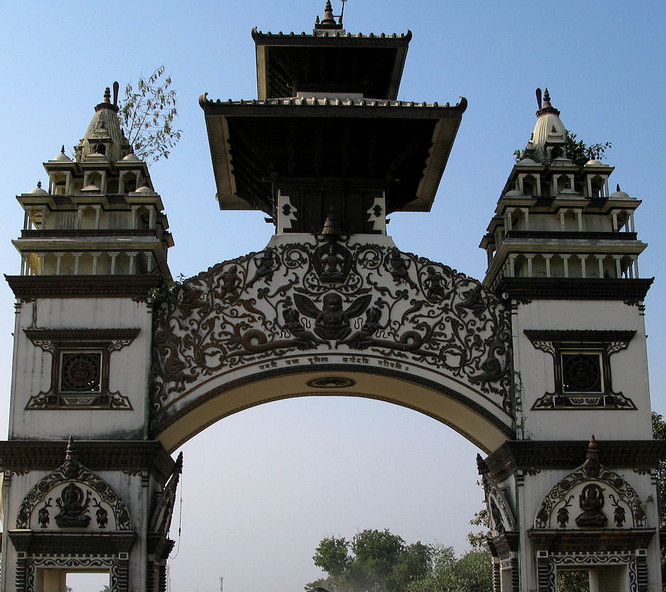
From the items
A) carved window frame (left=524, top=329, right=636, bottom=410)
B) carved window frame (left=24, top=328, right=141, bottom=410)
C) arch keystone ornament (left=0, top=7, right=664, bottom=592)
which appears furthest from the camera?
carved window frame (left=524, top=329, right=636, bottom=410)

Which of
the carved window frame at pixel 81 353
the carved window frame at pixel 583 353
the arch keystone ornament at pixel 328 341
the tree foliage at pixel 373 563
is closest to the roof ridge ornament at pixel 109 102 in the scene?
the arch keystone ornament at pixel 328 341

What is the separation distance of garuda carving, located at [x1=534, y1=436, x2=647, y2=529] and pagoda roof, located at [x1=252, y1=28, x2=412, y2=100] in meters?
7.68

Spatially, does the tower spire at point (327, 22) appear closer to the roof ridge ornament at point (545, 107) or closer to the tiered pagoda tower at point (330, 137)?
the tiered pagoda tower at point (330, 137)

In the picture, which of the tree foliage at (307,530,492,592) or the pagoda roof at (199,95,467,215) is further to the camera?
the tree foliage at (307,530,492,592)

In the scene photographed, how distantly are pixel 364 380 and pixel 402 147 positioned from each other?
394 cm

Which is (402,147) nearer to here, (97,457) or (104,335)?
(104,335)

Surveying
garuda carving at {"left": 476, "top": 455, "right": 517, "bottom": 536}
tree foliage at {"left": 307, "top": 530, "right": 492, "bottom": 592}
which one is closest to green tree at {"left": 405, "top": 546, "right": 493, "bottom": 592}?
tree foliage at {"left": 307, "top": 530, "right": 492, "bottom": 592}

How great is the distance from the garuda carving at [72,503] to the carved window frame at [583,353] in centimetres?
642

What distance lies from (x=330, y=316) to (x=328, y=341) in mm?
391

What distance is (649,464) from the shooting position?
1537 cm

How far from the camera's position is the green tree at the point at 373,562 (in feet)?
216

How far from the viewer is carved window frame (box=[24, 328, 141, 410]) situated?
15.3 meters

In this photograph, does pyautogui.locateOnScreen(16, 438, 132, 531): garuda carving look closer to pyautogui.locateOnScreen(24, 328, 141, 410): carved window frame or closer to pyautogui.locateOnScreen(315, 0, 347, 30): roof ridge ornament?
pyautogui.locateOnScreen(24, 328, 141, 410): carved window frame

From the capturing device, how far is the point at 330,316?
15875 millimetres
